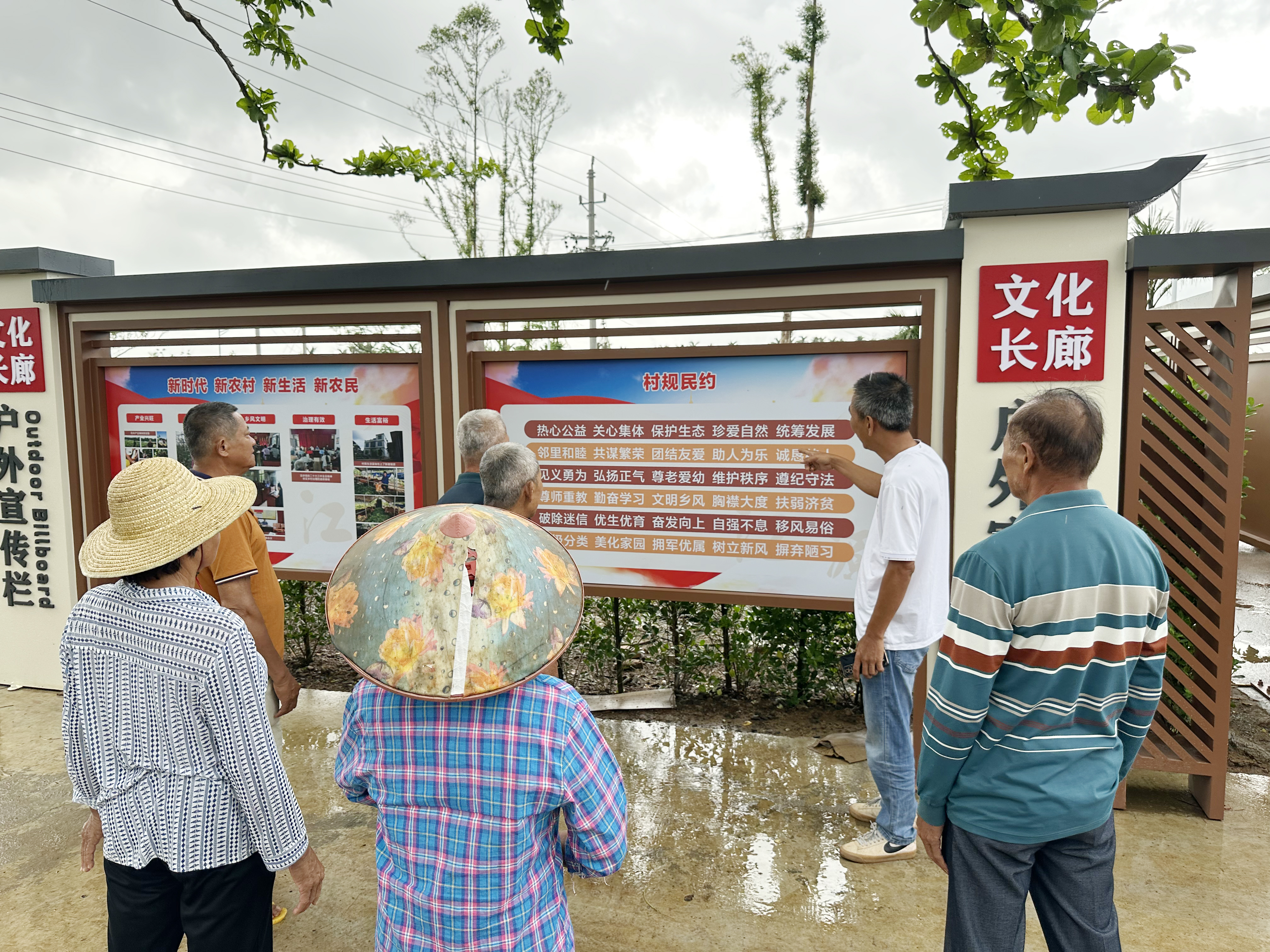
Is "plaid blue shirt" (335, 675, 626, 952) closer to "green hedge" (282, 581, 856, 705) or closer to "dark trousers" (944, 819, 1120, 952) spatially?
"dark trousers" (944, 819, 1120, 952)

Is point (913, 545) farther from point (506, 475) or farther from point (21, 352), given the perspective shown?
point (21, 352)

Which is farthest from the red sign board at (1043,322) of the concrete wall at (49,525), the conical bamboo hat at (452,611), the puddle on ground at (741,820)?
the concrete wall at (49,525)

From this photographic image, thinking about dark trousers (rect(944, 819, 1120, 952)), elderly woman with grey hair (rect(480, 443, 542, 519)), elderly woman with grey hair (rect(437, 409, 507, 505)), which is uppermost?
elderly woman with grey hair (rect(437, 409, 507, 505))

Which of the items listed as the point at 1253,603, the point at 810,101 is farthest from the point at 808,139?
the point at 1253,603

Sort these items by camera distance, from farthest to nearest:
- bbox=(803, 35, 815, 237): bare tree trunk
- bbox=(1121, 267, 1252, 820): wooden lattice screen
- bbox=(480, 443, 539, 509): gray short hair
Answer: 1. bbox=(803, 35, 815, 237): bare tree trunk
2. bbox=(1121, 267, 1252, 820): wooden lattice screen
3. bbox=(480, 443, 539, 509): gray short hair

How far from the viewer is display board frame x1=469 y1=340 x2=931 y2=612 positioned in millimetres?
3412

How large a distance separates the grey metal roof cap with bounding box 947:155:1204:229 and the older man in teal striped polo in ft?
5.86

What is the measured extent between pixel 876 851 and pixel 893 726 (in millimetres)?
541

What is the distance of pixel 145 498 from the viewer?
1.72m

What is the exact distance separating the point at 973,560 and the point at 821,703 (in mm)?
3177

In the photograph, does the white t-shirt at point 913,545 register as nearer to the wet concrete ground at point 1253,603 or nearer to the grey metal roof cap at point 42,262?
the wet concrete ground at point 1253,603

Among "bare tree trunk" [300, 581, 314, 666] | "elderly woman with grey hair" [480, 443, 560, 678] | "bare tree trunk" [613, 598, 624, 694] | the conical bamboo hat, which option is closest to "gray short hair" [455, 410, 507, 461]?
"elderly woman with grey hair" [480, 443, 560, 678]

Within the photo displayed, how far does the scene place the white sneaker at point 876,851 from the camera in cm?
295

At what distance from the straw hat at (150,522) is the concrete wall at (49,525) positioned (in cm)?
355
